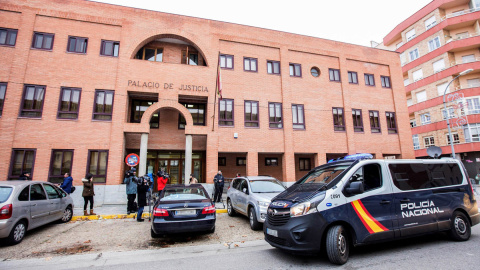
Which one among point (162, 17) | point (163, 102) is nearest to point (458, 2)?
point (162, 17)

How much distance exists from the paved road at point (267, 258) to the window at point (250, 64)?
13.7 m

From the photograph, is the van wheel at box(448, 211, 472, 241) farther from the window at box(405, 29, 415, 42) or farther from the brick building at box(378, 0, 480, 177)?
the window at box(405, 29, 415, 42)

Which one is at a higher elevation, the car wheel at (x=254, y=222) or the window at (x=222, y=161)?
the window at (x=222, y=161)

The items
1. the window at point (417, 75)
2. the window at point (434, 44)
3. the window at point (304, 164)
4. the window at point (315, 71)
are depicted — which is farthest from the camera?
the window at point (417, 75)

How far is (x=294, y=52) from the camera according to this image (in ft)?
59.4

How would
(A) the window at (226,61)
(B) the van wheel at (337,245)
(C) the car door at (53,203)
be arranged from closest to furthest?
(B) the van wheel at (337,245), (C) the car door at (53,203), (A) the window at (226,61)

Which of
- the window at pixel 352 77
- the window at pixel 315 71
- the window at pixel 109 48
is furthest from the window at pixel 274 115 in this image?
the window at pixel 109 48

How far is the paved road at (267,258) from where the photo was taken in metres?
4.17

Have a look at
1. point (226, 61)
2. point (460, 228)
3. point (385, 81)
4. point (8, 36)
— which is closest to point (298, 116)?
point (226, 61)

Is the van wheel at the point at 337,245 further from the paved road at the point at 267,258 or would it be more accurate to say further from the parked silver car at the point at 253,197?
the parked silver car at the point at 253,197

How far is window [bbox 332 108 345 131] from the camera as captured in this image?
17.8m

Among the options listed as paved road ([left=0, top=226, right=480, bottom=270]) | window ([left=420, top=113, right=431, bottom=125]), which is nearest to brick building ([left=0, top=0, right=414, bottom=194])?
paved road ([left=0, top=226, right=480, bottom=270])

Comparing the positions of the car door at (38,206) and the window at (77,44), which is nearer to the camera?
the car door at (38,206)

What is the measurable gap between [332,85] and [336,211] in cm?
1623
